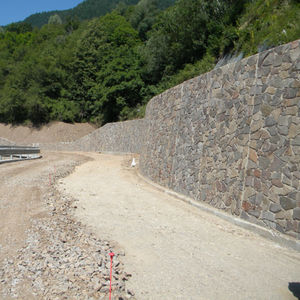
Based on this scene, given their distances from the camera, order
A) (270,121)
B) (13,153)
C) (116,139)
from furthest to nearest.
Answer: (116,139) < (13,153) < (270,121)

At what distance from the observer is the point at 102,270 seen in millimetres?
5125

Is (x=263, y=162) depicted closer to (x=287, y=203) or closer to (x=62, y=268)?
(x=287, y=203)

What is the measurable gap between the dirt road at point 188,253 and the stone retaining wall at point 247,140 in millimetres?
665

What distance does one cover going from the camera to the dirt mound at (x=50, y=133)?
58312 mm

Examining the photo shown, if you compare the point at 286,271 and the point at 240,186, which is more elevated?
the point at 240,186

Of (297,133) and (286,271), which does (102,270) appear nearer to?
(286,271)

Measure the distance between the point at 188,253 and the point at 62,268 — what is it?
90.4 inches

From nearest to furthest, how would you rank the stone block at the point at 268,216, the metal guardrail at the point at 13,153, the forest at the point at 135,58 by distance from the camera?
the stone block at the point at 268,216 < the forest at the point at 135,58 < the metal guardrail at the point at 13,153

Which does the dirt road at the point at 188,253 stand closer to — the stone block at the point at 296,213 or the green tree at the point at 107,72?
the stone block at the point at 296,213

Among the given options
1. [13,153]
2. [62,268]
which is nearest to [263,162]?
[62,268]

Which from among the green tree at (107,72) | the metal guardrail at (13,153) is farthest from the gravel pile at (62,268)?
the green tree at (107,72)

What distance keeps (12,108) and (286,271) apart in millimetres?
67986

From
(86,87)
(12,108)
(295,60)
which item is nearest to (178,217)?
(295,60)

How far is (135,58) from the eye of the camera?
50.6m
